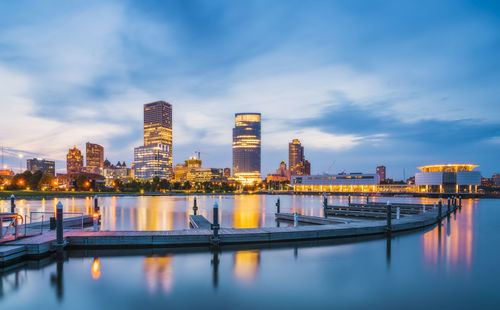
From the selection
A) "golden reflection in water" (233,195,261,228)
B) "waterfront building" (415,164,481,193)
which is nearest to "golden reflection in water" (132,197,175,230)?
"golden reflection in water" (233,195,261,228)

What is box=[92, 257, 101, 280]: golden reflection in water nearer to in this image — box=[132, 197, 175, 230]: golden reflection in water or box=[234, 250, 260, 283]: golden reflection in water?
box=[234, 250, 260, 283]: golden reflection in water

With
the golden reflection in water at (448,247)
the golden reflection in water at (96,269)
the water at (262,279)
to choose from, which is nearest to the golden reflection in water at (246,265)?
the water at (262,279)

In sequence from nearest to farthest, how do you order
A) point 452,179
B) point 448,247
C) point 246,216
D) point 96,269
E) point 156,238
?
point 96,269 → point 156,238 → point 448,247 → point 246,216 → point 452,179

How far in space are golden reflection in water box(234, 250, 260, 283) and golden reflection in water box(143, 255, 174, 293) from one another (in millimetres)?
3147

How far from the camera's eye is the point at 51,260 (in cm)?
1786

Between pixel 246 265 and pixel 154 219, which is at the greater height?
pixel 246 265

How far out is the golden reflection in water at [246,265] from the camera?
52.2ft

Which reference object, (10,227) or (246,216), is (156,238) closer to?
(10,227)

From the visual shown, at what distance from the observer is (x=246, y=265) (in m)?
17.6

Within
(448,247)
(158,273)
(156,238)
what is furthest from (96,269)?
(448,247)

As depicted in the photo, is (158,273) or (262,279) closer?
(262,279)

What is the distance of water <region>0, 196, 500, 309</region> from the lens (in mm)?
12727

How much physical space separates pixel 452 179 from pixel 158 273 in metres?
182

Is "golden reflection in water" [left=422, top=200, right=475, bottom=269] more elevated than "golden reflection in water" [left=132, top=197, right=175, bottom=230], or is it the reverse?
"golden reflection in water" [left=422, top=200, right=475, bottom=269]
